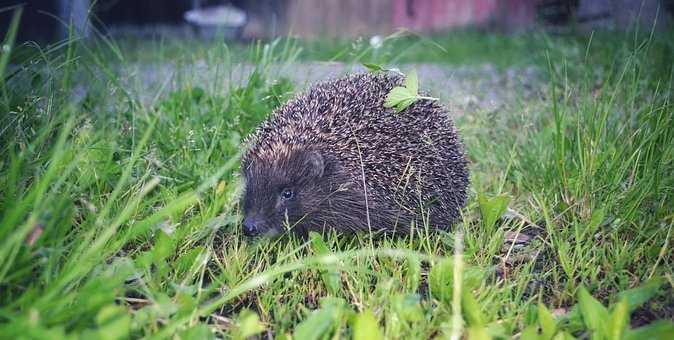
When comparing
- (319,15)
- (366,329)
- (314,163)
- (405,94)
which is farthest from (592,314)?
(319,15)

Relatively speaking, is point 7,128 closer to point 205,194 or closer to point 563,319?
point 205,194

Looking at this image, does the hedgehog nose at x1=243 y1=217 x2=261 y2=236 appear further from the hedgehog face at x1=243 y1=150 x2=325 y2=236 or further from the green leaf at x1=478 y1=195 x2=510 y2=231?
the green leaf at x1=478 y1=195 x2=510 y2=231

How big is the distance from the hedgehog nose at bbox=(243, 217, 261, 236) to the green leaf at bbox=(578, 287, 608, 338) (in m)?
1.60

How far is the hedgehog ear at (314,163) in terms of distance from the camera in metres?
3.58

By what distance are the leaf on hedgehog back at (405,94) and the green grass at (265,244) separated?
680 millimetres

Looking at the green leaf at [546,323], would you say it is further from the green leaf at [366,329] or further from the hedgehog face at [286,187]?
the hedgehog face at [286,187]

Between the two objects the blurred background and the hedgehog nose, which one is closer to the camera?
the hedgehog nose

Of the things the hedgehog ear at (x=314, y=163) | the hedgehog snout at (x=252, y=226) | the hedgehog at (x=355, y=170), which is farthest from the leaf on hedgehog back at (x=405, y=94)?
the hedgehog snout at (x=252, y=226)

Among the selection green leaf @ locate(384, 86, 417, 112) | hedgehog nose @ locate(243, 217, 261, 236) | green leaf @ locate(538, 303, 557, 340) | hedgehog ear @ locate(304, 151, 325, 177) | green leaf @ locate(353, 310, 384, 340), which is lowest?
hedgehog nose @ locate(243, 217, 261, 236)

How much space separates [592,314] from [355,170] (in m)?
1.60

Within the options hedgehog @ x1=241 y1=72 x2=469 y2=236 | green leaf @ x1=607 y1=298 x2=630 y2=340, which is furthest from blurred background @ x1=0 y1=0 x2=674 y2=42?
green leaf @ x1=607 y1=298 x2=630 y2=340

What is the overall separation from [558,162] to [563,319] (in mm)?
1312

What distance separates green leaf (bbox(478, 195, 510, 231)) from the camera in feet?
11.0

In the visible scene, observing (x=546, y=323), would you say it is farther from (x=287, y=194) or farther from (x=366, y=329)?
(x=287, y=194)
